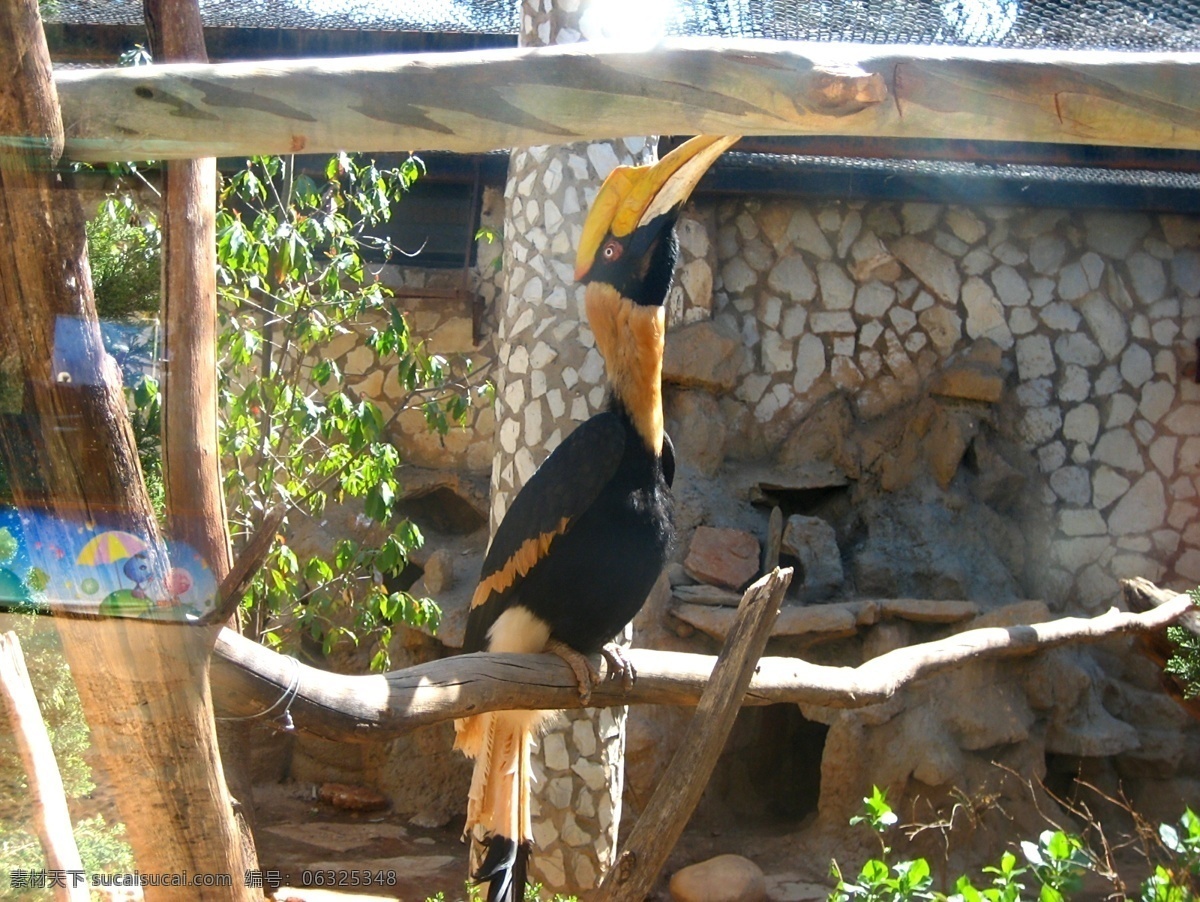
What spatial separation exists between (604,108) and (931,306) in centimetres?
398

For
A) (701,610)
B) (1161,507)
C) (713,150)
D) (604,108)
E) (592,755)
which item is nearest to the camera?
(604,108)

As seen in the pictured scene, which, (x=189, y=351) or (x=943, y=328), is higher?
(x=189, y=351)

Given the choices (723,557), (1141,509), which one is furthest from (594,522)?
(1141,509)

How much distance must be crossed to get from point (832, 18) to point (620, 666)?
322 centimetres

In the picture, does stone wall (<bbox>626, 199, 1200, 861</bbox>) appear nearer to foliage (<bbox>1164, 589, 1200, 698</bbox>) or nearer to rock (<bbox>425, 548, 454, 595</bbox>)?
rock (<bbox>425, 548, 454, 595</bbox>)

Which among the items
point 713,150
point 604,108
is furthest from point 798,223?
point 604,108

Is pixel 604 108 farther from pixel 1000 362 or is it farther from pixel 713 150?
pixel 1000 362

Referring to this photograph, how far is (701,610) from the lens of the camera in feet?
13.7

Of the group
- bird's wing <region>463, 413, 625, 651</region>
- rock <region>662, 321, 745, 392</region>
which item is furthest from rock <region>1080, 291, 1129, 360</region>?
bird's wing <region>463, 413, 625, 651</region>

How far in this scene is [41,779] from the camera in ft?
5.95

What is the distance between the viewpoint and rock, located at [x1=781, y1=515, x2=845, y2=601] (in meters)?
4.49

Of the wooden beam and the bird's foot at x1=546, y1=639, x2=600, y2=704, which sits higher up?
the wooden beam

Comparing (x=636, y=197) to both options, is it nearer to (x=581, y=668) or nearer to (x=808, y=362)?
(x=581, y=668)

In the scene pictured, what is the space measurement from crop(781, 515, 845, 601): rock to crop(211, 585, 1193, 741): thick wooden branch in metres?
1.48
